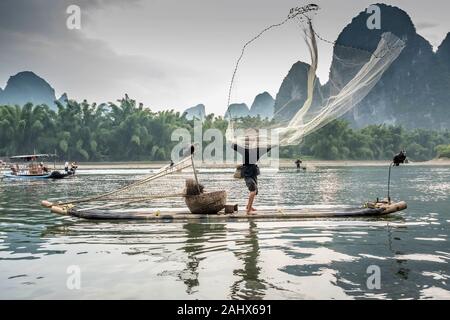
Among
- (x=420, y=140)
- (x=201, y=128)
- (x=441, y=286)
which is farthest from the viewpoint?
(x=420, y=140)

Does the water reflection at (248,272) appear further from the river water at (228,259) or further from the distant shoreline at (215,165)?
the distant shoreline at (215,165)

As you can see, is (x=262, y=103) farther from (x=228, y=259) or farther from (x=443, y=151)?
(x=228, y=259)

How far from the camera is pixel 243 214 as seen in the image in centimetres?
1076

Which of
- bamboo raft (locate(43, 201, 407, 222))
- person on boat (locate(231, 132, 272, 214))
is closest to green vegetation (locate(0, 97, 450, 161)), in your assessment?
bamboo raft (locate(43, 201, 407, 222))

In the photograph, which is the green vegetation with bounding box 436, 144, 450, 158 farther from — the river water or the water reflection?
the water reflection

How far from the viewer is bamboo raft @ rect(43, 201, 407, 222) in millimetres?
10641

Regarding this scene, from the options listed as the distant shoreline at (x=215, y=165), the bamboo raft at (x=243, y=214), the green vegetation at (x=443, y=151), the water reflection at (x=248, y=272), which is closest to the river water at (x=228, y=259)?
the water reflection at (x=248, y=272)

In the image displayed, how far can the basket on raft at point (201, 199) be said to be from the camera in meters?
11.0

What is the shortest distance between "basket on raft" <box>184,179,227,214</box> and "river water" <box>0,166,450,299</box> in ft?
1.65

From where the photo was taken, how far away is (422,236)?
9211 mm

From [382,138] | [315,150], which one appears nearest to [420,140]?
[382,138]

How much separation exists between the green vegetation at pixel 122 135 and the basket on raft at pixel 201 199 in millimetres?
55369

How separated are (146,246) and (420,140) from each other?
84829 mm

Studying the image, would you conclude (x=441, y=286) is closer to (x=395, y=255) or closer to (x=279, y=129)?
(x=395, y=255)
